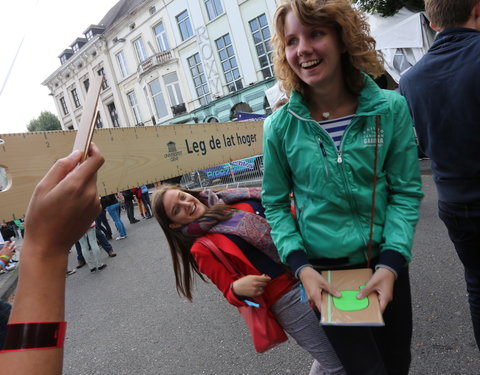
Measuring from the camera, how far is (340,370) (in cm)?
150

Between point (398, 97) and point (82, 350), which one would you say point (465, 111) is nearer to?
point (398, 97)

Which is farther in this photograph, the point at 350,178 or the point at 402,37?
the point at 402,37

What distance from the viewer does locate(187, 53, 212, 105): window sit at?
72.3 ft

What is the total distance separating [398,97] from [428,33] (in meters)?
7.30

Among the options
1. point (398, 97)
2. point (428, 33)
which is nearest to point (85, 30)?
point (428, 33)

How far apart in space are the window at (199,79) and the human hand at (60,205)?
72.8ft

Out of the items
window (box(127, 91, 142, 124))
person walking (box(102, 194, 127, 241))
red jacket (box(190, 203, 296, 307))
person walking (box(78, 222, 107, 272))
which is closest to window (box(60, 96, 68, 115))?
window (box(127, 91, 142, 124))

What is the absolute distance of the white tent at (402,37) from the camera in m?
7.00

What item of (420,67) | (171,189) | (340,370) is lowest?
(340,370)

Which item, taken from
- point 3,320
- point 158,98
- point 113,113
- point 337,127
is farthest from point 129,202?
point 113,113

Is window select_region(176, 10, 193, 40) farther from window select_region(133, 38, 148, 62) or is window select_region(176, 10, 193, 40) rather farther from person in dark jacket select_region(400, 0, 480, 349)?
person in dark jacket select_region(400, 0, 480, 349)

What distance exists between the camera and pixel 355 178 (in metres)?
1.28

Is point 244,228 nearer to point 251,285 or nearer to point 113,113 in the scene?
point 251,285

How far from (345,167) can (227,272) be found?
2.52 feet
